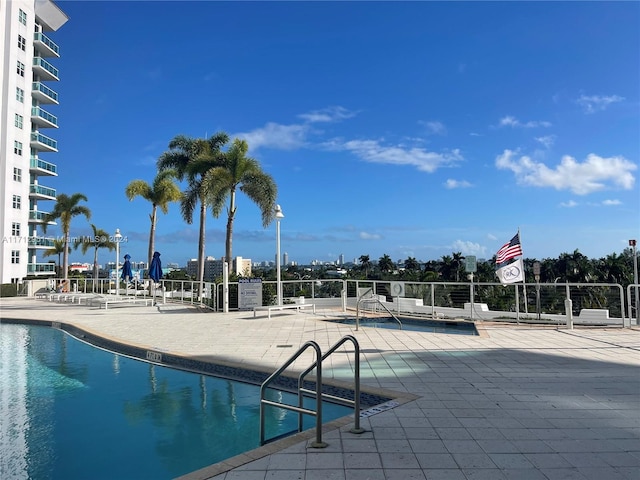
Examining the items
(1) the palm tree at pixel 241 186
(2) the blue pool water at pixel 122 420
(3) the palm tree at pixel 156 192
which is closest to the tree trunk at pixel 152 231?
(3) the palm tree at pixel 156 192

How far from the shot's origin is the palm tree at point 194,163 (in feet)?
73.3

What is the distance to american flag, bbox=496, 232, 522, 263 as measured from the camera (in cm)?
1328

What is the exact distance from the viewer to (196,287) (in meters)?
18.9

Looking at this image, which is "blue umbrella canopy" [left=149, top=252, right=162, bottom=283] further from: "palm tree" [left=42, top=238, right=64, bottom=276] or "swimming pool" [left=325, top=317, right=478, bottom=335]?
"palm tree" [left=42, top=238, right=64, bottom=276]

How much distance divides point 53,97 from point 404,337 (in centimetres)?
4915

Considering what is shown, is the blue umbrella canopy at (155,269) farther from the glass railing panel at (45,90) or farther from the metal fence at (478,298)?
the glass railing panel at (45,90)

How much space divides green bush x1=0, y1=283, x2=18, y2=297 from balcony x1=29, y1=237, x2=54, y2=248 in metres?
11.2

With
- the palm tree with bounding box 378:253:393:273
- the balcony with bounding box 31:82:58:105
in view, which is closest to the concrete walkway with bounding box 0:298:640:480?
the balcony with bounding box 31:82:58:105

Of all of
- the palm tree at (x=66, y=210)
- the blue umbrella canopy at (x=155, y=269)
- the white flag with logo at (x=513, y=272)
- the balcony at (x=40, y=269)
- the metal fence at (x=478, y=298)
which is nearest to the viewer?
the metal fence at (x=478, y=298)

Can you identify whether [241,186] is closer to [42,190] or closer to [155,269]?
[155,269]

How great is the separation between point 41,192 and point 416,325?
42707 millimetres

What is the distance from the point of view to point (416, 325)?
1298 centimetres

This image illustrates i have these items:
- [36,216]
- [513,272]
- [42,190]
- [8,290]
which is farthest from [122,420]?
[42,190]

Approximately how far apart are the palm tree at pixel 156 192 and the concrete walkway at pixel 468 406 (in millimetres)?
18368
